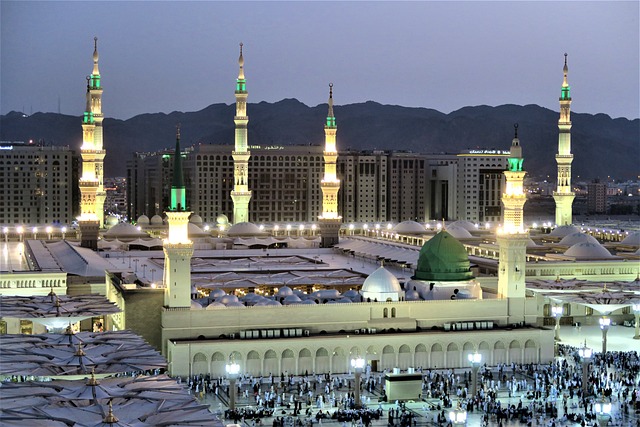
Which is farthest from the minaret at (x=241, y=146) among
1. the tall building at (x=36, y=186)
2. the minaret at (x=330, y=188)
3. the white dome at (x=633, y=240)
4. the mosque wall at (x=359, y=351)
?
the tall building at (x=36, y=186)

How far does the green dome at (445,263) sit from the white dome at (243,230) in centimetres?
3065

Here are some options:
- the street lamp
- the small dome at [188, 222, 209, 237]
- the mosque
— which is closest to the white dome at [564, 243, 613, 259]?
the mosque

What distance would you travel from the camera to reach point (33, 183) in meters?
114

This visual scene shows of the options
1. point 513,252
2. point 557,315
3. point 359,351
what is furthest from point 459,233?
point 359,351

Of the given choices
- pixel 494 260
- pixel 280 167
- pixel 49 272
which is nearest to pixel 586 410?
pixel 494 260

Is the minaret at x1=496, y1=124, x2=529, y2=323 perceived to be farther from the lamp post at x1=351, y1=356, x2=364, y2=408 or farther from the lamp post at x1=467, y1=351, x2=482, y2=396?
the lamp post at x1=351, y1=356, x2=364, y2=408

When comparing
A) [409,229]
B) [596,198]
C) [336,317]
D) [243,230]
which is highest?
[596,198]

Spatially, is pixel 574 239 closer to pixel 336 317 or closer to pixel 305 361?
pixel 336 317

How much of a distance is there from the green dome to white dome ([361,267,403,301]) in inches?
94.8

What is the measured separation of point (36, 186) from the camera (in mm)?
113562

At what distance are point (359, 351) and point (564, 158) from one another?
113 feet

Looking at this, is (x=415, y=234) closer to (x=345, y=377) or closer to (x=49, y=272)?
(x=49, y=272)

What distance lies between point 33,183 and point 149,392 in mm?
96123

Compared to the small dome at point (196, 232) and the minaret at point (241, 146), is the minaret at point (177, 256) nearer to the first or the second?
the minaret at point (241, 146)
